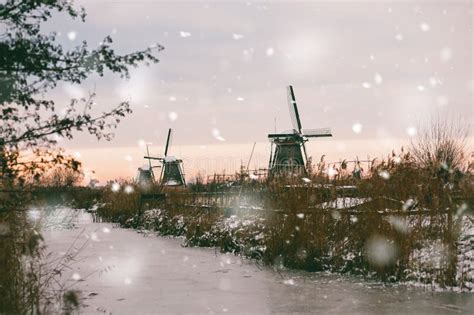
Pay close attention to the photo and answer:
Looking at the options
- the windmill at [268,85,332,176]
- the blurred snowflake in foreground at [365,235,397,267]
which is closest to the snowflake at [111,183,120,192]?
the windmill at [268,85,332,176]

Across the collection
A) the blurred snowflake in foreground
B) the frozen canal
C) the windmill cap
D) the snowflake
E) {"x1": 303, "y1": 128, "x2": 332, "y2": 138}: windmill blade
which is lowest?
the frozen canal

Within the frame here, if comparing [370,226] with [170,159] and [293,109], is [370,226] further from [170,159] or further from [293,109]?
[170,159]

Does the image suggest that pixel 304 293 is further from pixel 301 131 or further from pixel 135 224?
pixel 301 131

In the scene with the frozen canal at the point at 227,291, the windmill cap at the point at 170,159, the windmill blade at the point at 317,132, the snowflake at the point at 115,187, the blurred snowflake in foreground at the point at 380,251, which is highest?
the windmill blade at the point at 317,132

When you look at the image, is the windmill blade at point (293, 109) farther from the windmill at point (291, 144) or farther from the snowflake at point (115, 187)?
the snowflake at point (115, 187)

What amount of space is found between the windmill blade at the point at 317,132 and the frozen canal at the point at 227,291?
23095 millimetres

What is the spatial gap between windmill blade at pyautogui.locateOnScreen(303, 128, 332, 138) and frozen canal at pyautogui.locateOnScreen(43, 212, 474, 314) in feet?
75.8

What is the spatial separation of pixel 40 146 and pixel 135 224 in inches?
737

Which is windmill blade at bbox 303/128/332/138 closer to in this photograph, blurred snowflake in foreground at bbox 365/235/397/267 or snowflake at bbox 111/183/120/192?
snowflake at bbox 111/183/120/192

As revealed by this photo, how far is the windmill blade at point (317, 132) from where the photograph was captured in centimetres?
3584

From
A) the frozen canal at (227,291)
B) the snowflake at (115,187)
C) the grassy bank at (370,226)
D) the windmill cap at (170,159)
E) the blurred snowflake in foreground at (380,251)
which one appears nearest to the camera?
the frozen canal at (227,291)

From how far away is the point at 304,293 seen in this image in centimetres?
888

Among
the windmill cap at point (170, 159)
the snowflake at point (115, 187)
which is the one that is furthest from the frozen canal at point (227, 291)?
the windmill cap at point (170, 159)

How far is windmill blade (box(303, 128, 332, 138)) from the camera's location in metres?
Result: 35.8
